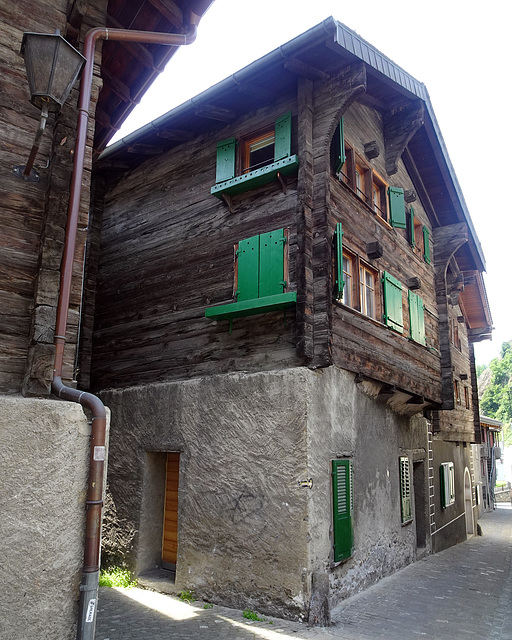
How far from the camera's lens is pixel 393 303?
9711 millimetres

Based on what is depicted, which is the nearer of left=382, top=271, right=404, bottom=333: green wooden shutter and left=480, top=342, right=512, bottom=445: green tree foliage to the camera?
left=382, top=271, right=404, bottom=333: green wooden shutter

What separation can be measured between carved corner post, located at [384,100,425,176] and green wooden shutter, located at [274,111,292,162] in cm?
321

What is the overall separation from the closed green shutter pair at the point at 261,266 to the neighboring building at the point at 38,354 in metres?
3.20

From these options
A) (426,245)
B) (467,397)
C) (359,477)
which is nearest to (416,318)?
(426,245)

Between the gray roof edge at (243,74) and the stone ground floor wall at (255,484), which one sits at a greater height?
the gray roof edge at (243,74)

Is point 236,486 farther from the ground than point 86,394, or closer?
closer

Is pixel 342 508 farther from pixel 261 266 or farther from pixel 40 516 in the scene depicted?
pixel 40 516

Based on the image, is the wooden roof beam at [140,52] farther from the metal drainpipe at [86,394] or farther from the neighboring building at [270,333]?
the neighboring building at [270,333]

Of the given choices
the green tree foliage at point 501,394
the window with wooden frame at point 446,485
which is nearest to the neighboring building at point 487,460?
the window with wooden frame at point 446,485

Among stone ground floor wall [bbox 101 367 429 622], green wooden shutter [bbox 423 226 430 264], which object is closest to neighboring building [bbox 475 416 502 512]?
green wooden shutter [bbox 423 226 430 264]

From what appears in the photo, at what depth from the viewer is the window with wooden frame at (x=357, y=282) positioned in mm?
8391

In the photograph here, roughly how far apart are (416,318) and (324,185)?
14.8 feet

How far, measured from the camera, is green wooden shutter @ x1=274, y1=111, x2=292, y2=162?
A: 26.2 ft

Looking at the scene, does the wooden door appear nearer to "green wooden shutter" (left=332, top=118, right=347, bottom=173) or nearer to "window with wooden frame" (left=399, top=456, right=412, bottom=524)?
"window with wooden frame" (left=399, top=456, right=412, bottom=524)
